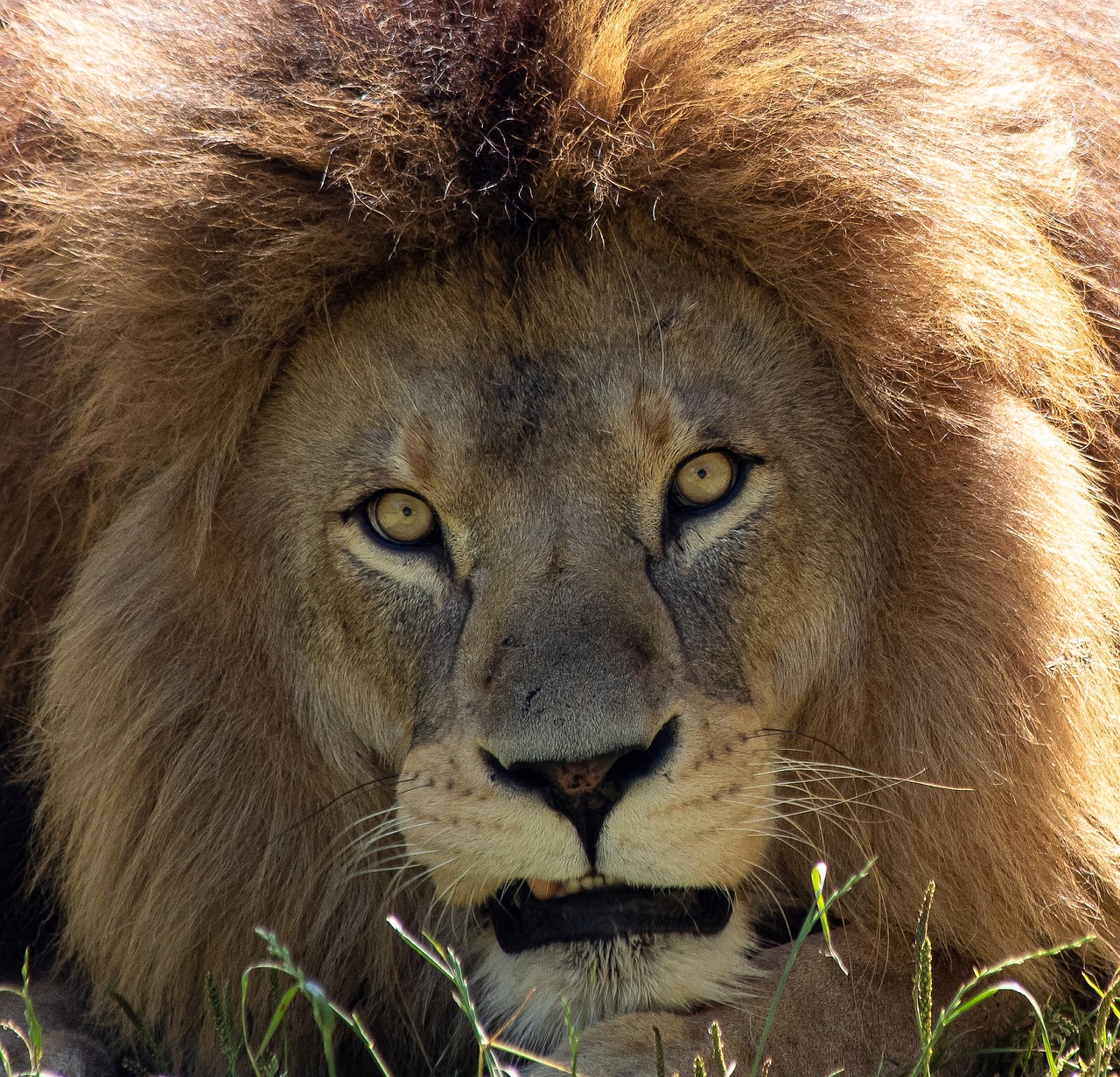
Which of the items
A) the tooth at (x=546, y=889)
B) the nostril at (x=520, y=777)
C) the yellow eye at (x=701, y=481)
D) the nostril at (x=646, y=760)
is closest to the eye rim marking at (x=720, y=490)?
the yellow eye at (x=701, y=481)

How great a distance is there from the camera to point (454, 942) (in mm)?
2805

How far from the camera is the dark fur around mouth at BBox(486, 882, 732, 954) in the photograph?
2.45 m

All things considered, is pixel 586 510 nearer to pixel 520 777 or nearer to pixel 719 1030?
pixel 520 777

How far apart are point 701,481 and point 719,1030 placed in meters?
0.93

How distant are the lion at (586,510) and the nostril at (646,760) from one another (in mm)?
11

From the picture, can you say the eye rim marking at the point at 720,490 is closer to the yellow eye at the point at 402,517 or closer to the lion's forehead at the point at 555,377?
the lion's forehead at the point at 555,377

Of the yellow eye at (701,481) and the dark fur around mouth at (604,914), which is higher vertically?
the yellow eye at (701,481)

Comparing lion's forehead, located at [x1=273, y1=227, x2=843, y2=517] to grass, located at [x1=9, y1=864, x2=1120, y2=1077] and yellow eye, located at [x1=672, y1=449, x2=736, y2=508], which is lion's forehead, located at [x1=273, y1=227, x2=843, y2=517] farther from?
grass, located at [x1=9, y1=864, x2=1120, y2=1077]

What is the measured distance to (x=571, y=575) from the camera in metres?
2.48

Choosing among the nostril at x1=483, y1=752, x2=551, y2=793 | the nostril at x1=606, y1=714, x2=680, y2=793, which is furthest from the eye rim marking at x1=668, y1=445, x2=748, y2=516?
the nostril at x1=483, y1=752, x2=551, y2=793

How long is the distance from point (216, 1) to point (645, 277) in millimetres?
937

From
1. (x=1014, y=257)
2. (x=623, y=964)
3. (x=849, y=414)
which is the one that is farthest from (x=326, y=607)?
(x=1014, y=257)

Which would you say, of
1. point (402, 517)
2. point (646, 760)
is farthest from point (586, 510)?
point (646, 760)

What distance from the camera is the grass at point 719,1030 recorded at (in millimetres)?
2062
